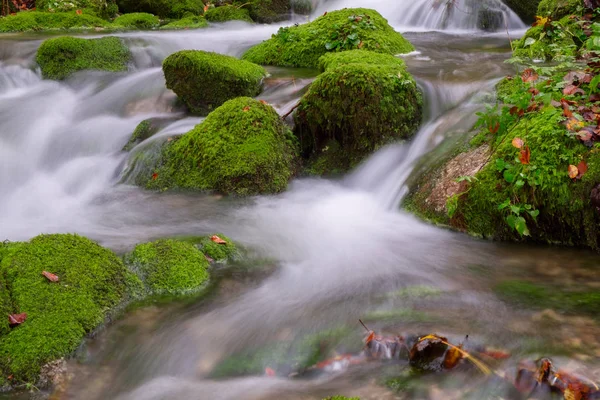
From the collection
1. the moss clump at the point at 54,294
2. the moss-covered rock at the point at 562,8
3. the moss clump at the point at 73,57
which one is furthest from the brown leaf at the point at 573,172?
the moss clump at the point at 73,57

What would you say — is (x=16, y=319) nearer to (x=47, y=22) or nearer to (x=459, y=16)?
(x=47, y=22)

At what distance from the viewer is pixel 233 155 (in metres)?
5.92

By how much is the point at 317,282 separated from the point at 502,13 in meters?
10.2

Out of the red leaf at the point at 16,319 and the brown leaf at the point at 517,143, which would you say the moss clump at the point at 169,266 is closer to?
the red leaf at the point at 16,319

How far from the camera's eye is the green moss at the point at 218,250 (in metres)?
4.53

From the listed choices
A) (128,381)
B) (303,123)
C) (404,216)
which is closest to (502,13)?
(303,123)

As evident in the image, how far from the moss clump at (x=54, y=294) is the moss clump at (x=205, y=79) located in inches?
140

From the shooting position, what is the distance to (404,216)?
5359 millimetres

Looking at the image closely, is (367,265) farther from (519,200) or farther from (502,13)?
(502,13)

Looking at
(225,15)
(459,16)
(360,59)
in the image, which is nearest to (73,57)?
(360,59)

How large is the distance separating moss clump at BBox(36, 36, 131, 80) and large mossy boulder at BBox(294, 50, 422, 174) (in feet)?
14.4

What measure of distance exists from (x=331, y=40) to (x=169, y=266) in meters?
5.54

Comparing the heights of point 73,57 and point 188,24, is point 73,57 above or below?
below

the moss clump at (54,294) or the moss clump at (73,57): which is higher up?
the moss clump at (73,57)
